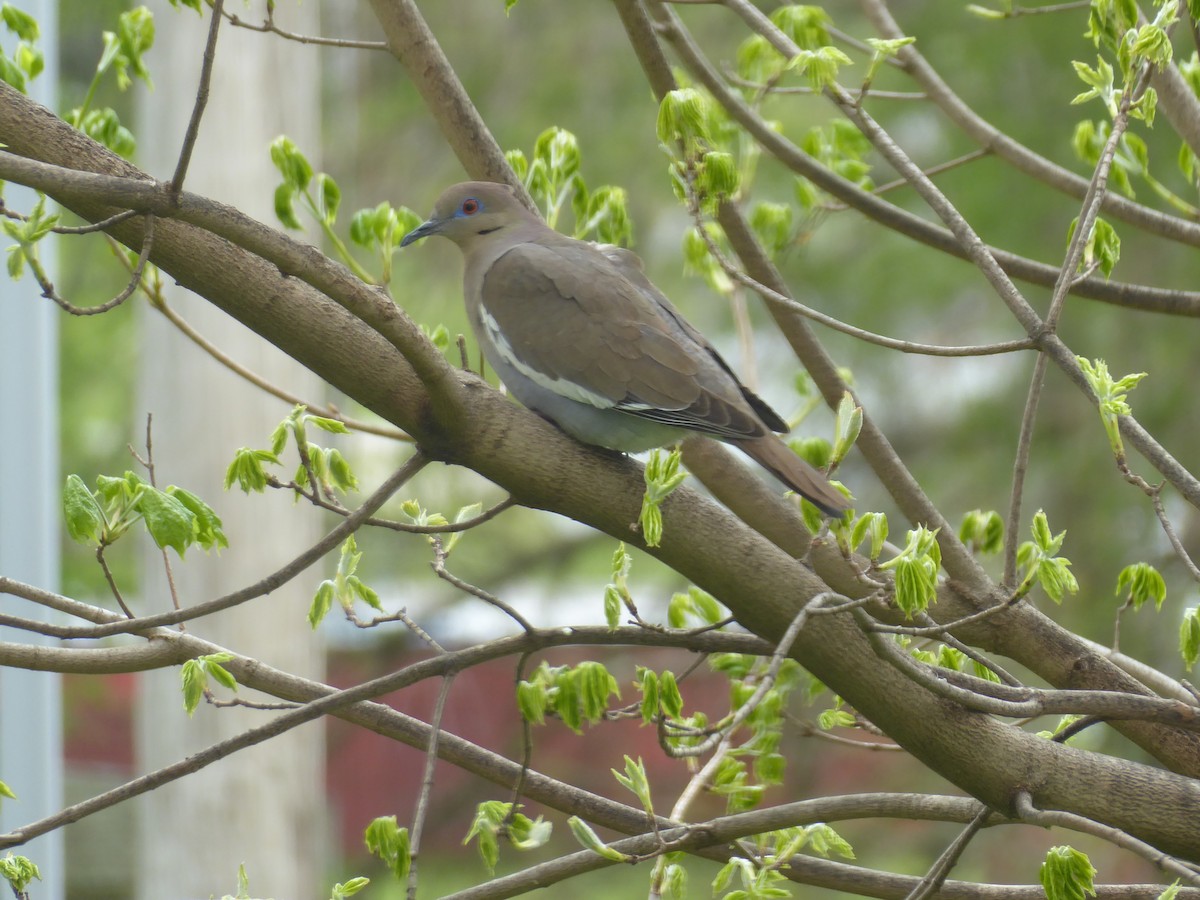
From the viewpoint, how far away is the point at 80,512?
1.33 meters

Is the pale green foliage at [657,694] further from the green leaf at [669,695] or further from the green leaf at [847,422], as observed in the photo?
the green leaf at [847,422]

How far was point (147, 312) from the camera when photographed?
5168 millimetres

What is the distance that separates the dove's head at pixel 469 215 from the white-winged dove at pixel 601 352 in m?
0.08

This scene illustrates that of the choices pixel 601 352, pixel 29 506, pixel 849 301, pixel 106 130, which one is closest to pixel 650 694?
pixel 601 352

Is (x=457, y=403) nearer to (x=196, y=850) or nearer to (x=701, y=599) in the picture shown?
(x=701, y=599)

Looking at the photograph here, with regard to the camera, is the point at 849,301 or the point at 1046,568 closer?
the point at 1046,568

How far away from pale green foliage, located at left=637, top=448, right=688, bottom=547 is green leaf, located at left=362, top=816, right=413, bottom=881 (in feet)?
1.41

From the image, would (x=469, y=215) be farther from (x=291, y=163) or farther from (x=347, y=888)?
(x=347, y=888)

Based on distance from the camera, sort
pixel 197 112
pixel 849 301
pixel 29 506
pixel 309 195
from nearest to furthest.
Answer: pixel 197 112, pixel 309 195, pixel 29 506, pixel 849 301

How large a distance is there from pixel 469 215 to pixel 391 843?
1.63m

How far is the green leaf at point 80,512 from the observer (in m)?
1.32

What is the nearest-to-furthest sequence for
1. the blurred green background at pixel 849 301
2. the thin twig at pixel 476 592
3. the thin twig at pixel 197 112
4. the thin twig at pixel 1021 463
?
the thin twig at pixel 197 112
the thin twig at pixel 476 592
the thin twig at pixel 1021 463
the blurred green background at pixel 849 301

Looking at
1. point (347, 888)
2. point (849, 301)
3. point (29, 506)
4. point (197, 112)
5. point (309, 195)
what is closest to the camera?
point (197, 112)

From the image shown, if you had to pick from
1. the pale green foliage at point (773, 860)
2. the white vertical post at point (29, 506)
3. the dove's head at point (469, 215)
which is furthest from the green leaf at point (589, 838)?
the white vertical post at point (29, 506)
